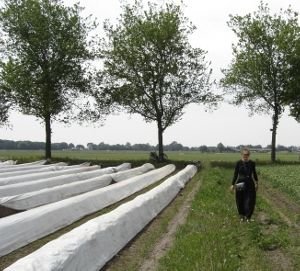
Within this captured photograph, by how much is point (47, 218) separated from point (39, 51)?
95.6ft

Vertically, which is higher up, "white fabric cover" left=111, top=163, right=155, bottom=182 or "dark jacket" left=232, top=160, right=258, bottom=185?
"dark jacket" left=232, top=160, right=258, bottom=185

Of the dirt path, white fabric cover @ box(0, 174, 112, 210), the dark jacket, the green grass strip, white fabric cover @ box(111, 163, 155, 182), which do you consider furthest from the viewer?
white fabric cover @ box(111, 163, 155, 182)

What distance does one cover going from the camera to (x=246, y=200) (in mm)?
12609

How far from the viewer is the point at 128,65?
38.9 meters

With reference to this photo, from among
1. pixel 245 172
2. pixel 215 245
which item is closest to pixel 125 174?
pixel 245 172

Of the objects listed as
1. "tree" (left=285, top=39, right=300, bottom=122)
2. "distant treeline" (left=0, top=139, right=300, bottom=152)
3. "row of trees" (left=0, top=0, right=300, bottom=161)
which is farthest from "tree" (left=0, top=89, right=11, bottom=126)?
"distant treeline" (left=0, top=139, right=300, bottom=152)

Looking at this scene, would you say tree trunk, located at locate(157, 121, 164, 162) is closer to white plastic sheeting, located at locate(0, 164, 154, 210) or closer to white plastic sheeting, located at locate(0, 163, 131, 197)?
white plastic sheeting, located at locate(0, 163, 131, 197)

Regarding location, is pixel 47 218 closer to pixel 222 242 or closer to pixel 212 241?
pixel 212 241

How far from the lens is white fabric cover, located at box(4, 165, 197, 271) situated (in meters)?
6.73

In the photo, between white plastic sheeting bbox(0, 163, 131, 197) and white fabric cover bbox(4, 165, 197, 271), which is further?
white plastic sheeting bbox(0, 163, 131, 197)

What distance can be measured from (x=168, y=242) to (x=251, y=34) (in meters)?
32.9

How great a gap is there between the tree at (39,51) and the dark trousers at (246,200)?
90.8 feet

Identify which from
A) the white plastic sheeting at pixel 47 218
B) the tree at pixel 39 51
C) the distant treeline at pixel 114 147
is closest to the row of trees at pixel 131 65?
the tree at pixel 39 51

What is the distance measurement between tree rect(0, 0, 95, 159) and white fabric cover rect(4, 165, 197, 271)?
1050 inches
